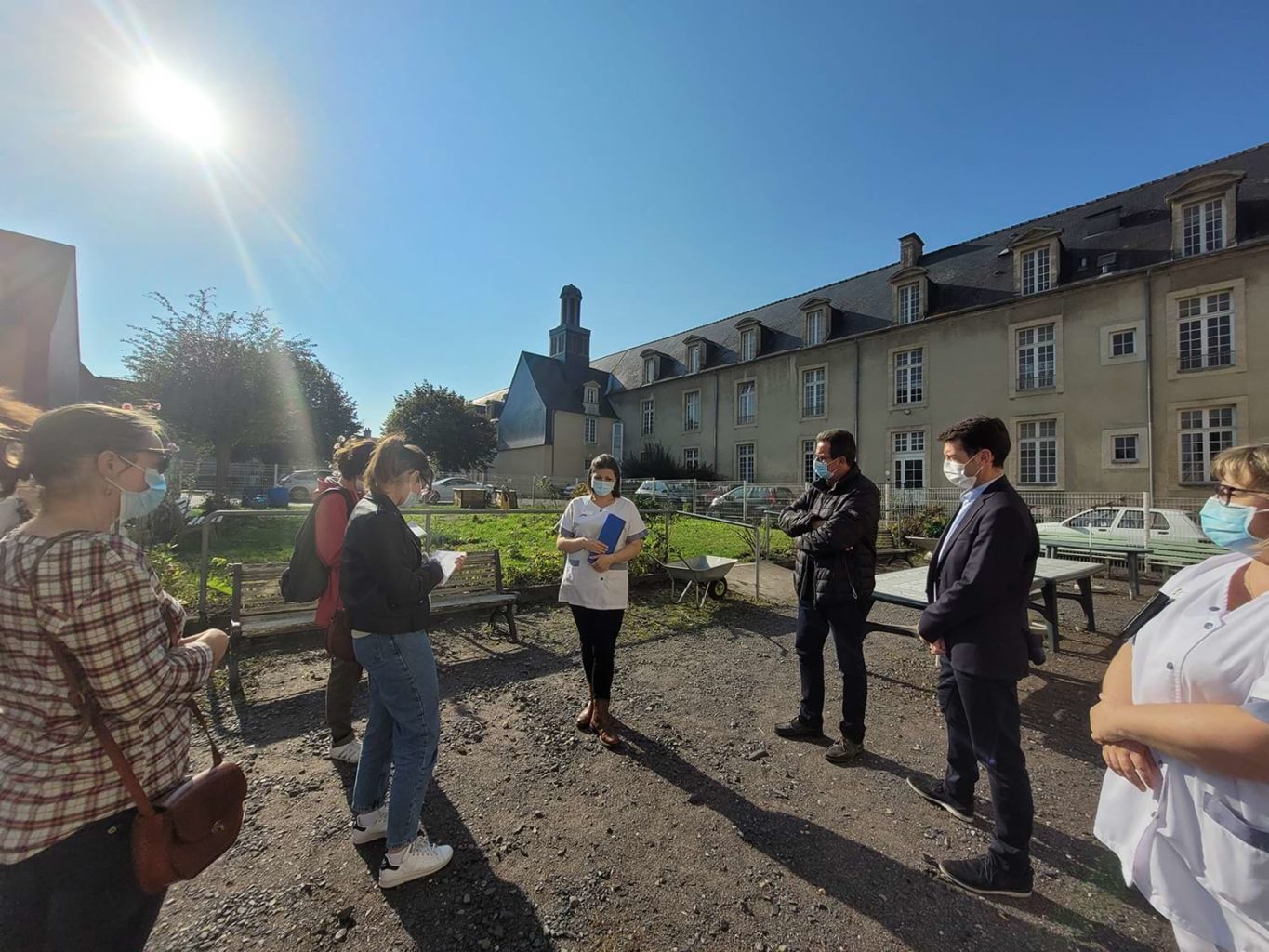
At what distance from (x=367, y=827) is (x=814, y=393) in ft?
93.0

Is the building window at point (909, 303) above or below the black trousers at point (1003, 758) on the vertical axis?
above

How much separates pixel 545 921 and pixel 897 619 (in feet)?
19.9

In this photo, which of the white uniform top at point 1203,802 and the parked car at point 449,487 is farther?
the parked car at point 449,487

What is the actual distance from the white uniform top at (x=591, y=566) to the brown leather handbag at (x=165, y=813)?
6.99ft

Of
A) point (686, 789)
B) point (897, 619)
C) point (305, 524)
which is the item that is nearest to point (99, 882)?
point (305, 524)

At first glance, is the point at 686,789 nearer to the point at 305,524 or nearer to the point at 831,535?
the point at 831,535

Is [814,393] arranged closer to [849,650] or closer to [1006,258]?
[1006,258]

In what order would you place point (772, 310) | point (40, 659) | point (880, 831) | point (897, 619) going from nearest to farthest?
1. point (40, 659)
2. point (880, 831)
3. point (897, 619)
4. point (772, 310)

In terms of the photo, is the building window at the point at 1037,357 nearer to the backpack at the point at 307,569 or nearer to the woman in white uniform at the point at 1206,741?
the woman in white uniform at the point at 1206,741

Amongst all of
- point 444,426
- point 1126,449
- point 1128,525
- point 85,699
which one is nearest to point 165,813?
point 85,699

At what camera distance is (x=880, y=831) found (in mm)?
2744

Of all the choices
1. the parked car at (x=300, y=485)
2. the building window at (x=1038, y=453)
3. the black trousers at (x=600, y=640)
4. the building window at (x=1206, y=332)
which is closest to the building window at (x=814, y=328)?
the building window at (x=1038, y=453)

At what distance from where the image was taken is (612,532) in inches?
146

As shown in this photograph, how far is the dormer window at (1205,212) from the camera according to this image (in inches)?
656
